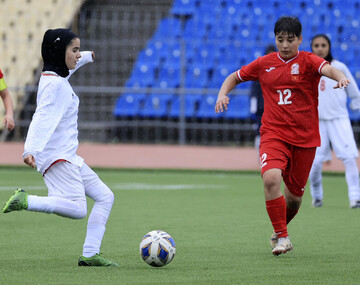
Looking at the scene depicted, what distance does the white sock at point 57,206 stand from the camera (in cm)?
573

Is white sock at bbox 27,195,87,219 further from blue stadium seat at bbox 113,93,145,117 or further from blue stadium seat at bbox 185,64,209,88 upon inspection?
blue stadium seat at bbox 185,64,209,88

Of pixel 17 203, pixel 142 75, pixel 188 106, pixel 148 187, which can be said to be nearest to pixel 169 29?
pixel 142 75

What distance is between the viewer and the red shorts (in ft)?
22.1

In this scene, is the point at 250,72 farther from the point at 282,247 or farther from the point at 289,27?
the point at 282,247

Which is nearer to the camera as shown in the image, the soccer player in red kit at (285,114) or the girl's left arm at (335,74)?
the girl's left arm at (335,74)

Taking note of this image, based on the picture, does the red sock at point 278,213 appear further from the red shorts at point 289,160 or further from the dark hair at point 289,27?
the dark hair at point 289,27

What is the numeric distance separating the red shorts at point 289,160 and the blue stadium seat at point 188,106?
12.8m

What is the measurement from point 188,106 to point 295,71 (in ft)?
42.8

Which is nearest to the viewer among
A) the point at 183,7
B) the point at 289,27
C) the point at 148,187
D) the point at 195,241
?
the point at 289,27

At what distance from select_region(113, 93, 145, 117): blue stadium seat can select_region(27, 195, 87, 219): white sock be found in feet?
46.6

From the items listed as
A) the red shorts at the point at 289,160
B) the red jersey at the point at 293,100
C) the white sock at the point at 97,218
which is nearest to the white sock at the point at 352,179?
the red shorts at the point at 289,160

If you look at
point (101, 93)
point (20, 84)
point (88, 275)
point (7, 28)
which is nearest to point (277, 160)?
point (88, 275)

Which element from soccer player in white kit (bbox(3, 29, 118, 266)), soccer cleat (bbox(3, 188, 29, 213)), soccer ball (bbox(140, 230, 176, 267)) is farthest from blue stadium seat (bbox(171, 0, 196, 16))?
soccer cleat (bbox(3, 188, 29, 213))

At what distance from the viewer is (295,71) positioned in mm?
6836
